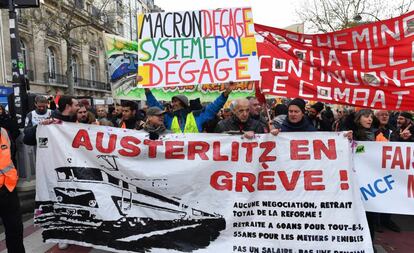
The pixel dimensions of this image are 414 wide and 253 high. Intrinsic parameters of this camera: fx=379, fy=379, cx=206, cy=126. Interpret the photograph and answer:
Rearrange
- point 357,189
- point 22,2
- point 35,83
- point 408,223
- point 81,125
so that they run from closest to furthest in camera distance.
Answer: point 357,189, point 81,125, point 408,223, point 22,2, point 35,83

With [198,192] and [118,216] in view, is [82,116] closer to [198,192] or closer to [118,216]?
[118,216]

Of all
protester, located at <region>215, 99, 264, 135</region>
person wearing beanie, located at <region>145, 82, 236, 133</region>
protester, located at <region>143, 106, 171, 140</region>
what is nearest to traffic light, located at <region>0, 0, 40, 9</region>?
person wearing beanie, located at <region>145, 82, 236, 133</region>

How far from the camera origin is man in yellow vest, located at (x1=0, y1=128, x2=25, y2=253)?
3.57 meters

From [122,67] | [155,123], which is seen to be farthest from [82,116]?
[122,67]

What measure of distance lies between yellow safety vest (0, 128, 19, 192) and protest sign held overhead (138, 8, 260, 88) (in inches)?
63.0

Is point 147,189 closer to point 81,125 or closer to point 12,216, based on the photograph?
point 81,125

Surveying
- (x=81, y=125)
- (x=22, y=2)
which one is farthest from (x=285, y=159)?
(x=22, y=2)

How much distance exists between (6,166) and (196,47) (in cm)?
245

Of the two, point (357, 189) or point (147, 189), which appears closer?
point (357, 189)

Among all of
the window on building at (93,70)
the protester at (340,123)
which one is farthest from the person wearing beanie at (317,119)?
the window on building at (93,70)

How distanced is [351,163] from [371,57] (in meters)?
1.18

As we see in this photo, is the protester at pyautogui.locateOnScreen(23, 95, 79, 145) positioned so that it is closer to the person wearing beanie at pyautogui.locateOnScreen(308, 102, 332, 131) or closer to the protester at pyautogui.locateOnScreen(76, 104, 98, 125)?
the protester at pyautogui.locateOnScreen(76, 104, 98, 125)

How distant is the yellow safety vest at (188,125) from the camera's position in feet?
15.8

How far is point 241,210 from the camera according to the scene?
Answer: 3729 millimetres
